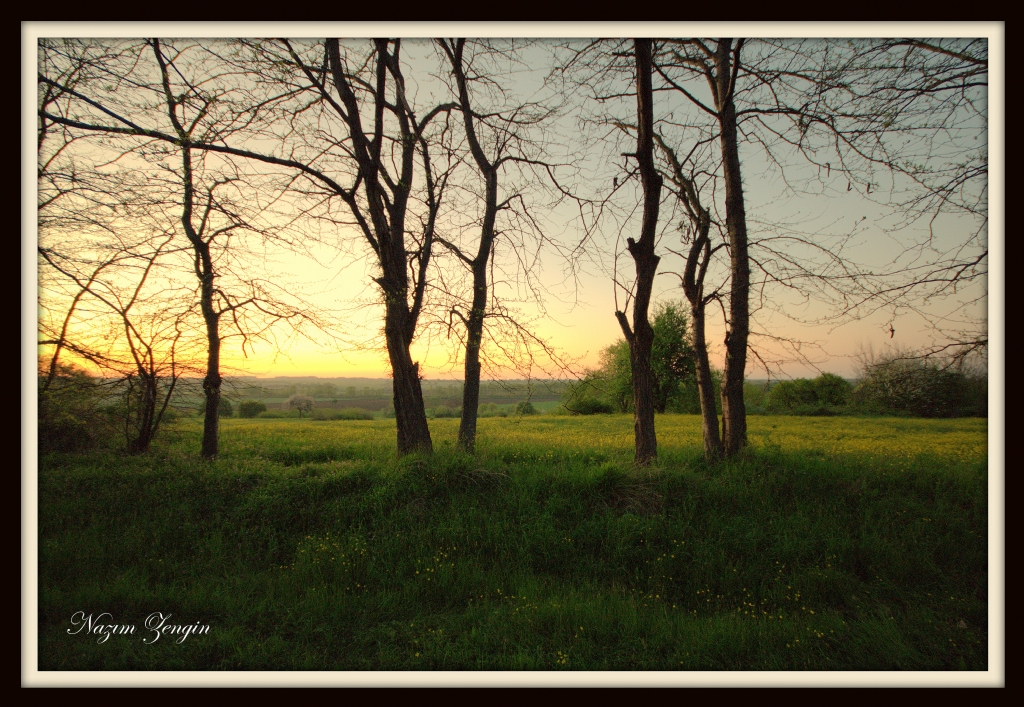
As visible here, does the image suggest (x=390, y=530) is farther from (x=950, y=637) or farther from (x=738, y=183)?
(x=738, y=183)

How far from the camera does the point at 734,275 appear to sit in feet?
23.5

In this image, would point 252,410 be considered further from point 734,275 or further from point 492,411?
point 734,275

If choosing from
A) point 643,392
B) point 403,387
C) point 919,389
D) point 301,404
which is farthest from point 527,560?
point 301,404

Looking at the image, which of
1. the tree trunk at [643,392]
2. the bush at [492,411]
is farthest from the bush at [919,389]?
the bush at [492,411]

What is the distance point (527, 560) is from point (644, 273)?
4539 mm

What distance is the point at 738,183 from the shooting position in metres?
7.04

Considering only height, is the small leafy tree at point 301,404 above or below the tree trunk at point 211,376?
below

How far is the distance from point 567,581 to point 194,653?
355 cm

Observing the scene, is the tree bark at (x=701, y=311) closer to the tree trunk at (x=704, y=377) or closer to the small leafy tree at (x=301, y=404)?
the tree trunk at (x=704, y=377)

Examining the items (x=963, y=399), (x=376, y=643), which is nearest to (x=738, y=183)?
(x=963, y=399)

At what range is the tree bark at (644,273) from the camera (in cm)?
630

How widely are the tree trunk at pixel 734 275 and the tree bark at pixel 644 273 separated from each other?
1.54 metres

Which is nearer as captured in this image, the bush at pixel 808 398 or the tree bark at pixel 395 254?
the tree bark at pixel 395 254

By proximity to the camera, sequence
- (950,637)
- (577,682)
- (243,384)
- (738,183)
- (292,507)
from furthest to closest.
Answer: (243,384) < (738,183) < (292,507) < (950,637) < (577,682)
